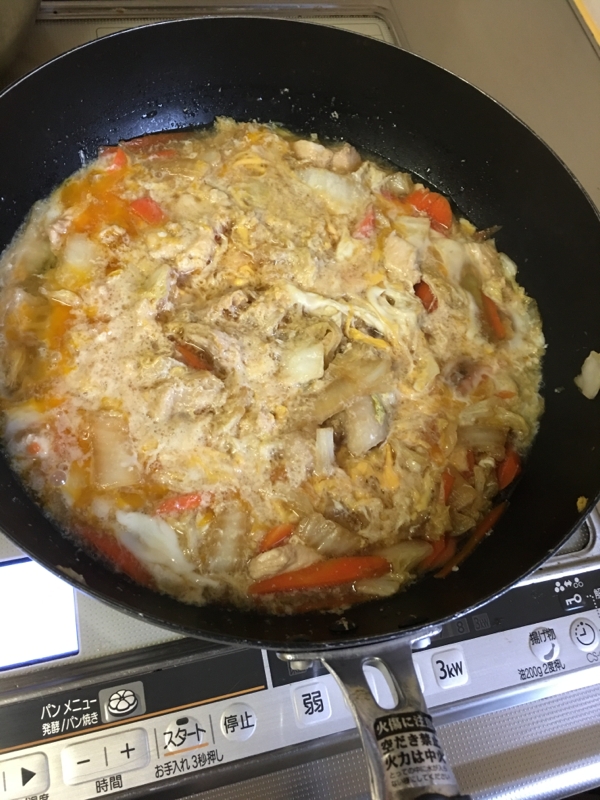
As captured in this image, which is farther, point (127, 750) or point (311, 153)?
point (311, 153)

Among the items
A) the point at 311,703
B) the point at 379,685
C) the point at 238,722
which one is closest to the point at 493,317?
the point at 379,685

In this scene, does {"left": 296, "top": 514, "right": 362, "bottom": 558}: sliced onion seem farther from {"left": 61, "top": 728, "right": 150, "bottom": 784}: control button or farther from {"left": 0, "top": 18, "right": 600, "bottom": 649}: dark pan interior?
{"left": 61, "top": 728, "right": 150, "bottom": 784}: control button

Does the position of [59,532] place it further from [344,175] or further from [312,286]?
[344,175]

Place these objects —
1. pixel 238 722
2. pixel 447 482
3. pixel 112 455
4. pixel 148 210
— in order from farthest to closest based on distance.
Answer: pixel 148 210
pixel 447 482
pixel 112 455
pixel 238 722

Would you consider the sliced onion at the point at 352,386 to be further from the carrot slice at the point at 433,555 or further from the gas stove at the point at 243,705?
the gas stove at the point at 243,705


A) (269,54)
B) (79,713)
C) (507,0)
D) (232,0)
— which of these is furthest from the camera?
(507,0)

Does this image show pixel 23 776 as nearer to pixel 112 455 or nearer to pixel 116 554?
pixel 116 554

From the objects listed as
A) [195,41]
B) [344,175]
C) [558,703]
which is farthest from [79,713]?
[195,41]

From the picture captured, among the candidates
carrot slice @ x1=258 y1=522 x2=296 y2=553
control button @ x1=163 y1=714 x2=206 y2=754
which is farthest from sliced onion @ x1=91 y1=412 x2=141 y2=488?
control button @ x1=163 y1=714 x2=206 y2=754
